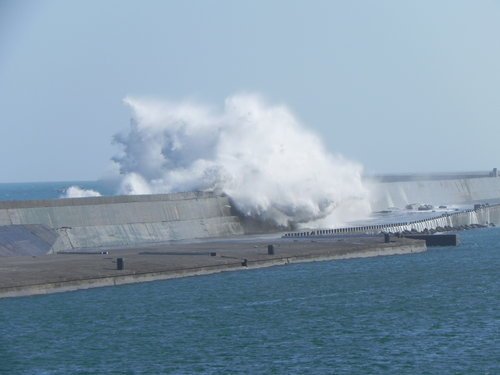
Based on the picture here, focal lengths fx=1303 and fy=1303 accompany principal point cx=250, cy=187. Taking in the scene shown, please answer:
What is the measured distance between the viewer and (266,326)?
35.4m

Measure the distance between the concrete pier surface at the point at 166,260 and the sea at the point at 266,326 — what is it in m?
0.68

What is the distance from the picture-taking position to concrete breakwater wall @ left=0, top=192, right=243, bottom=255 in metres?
57.5

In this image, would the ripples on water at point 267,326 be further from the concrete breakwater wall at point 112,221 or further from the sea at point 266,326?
the concrete breakwater wall at point 112,221

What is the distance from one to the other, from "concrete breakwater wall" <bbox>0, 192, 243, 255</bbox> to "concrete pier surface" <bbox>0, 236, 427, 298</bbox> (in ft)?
9.56

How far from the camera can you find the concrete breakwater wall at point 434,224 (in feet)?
233

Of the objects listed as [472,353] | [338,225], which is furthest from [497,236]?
[472,353]

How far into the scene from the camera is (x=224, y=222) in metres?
71.8

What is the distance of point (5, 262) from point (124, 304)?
1098 cm

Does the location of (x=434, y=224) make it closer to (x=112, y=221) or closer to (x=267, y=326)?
(x=112, y=221)

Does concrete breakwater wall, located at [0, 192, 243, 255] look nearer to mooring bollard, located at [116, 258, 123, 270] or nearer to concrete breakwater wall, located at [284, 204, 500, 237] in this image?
concrete breakwater wall, located at [284, 204, 500, 237]

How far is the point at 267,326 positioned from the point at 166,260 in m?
15.4

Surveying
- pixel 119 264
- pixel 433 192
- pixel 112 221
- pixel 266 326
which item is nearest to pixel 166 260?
pixel 119 264

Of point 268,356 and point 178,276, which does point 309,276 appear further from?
point 268,356

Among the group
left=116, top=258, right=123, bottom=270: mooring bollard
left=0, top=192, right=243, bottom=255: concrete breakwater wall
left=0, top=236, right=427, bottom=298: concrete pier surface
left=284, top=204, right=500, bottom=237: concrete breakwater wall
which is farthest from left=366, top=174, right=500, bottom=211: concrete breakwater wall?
left=116, top=258, right=123, bottom=270: mooring bollard
